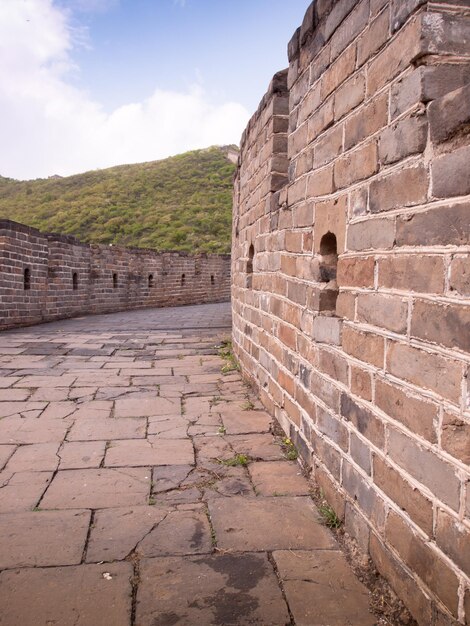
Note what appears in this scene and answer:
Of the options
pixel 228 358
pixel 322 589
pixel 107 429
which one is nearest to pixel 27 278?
pixel 228 358

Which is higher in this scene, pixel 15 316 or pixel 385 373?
pixel 385 373

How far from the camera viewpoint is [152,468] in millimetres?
2854

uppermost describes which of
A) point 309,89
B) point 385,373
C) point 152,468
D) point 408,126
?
point 309,89

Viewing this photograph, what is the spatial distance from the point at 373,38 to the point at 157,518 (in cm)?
228

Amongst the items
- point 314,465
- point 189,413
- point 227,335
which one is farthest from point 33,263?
point 314,465

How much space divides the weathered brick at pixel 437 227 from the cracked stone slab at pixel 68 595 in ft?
5.10

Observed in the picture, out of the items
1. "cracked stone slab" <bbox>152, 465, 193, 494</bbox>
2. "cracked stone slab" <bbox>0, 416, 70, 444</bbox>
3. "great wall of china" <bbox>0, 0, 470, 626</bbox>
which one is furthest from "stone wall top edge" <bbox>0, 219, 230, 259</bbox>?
"cracked stone slab" <bbox>152, 465, 193, 494</bbox>

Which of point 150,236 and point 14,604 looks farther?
point 150,236

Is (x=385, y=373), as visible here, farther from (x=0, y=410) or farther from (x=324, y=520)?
(x=0, y=410)

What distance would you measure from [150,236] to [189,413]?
26.6m

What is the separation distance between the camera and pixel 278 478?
270 cm

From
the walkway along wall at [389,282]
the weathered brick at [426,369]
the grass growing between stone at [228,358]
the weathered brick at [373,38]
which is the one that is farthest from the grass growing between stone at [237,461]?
the grass growing between stone at [228,358]

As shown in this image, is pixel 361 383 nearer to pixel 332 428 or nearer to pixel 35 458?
pixel 332 428

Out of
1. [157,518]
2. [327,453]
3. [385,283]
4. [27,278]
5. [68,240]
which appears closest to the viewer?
[385,283]
